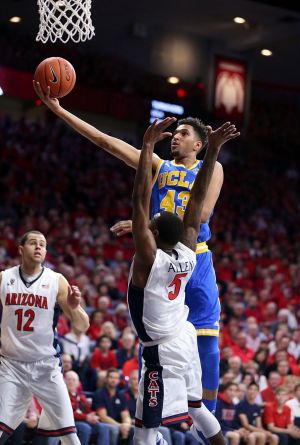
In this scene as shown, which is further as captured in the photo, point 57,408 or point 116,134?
point 116,134

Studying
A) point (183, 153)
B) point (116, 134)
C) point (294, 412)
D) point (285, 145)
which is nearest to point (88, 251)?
point (294, 412)

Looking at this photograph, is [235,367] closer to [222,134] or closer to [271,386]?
[271,386]

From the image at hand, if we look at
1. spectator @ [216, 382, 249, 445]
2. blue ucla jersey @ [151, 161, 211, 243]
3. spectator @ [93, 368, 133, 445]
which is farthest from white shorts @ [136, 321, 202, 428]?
spectator @ [216, 382, 249, 445]

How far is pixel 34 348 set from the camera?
6871 millimetres

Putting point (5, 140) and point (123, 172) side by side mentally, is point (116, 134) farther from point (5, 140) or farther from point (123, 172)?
point (5, 140)

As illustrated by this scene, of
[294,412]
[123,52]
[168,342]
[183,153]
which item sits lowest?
[294,412]

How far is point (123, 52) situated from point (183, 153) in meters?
16.9

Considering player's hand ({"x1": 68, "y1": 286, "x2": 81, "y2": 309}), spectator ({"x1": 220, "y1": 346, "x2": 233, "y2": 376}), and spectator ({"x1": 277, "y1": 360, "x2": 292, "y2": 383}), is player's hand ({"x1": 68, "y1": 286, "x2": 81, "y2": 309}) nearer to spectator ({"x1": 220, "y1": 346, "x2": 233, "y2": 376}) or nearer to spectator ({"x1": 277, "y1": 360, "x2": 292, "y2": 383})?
spectator ({"x1": 220, "y1": 346, "x2": 233, "y2": 376})

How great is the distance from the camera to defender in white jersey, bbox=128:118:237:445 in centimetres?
535

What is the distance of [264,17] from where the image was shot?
68.0 ft

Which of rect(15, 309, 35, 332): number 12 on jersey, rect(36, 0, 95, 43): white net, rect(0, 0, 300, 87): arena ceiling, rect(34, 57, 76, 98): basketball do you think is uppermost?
rect(0, 0, 300, 87): arena ceiling

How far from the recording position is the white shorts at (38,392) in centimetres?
677

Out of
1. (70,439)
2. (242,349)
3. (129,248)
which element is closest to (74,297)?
(70,439)

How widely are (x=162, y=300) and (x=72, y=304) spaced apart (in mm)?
1529
